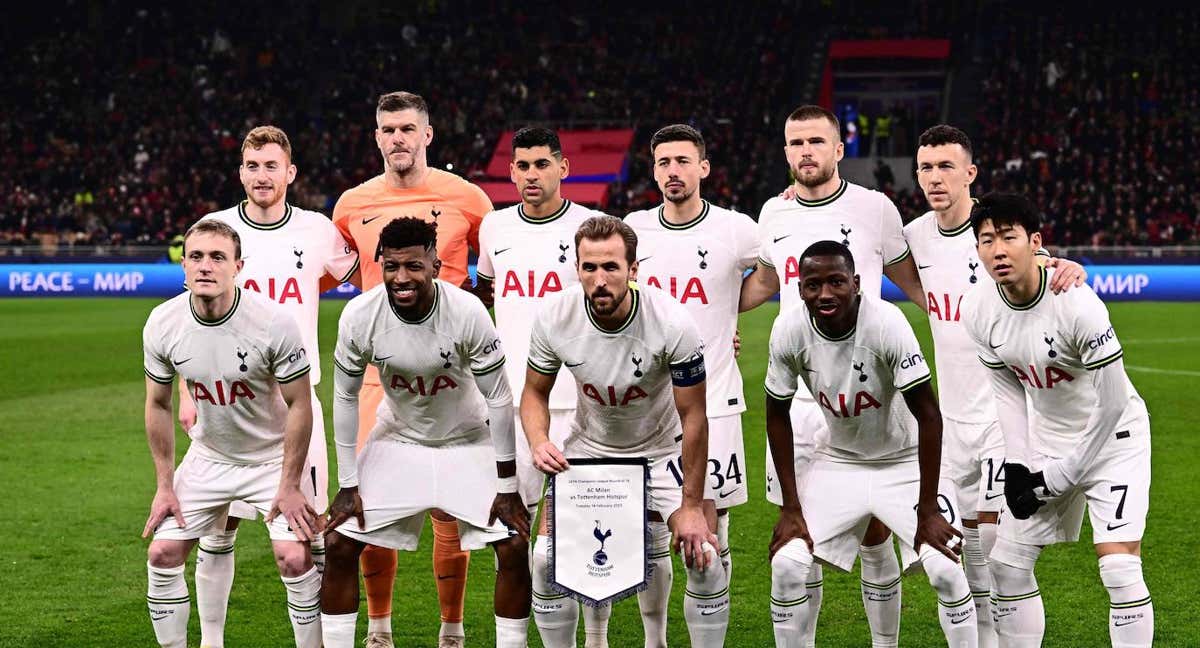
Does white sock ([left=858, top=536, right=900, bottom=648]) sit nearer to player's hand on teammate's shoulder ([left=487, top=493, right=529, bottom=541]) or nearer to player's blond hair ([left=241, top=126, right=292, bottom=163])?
player's hand on teammate's shoulder ([left=487, top=493, right=529, bottom=541])

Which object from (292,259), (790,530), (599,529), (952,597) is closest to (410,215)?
(292,259)

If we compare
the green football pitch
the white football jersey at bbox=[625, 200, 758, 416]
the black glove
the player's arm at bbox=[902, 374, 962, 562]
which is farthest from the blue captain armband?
the green football pitch

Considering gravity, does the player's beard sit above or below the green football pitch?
above

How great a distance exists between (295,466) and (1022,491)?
9.81 feet

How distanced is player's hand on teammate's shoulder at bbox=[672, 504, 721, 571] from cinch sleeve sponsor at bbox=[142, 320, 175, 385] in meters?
2.27

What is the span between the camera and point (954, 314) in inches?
250

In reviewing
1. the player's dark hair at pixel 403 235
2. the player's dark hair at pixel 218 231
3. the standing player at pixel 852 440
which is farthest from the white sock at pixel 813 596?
the player's dark hair at pixel 218 231

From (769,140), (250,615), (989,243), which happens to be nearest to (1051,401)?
(989,243)

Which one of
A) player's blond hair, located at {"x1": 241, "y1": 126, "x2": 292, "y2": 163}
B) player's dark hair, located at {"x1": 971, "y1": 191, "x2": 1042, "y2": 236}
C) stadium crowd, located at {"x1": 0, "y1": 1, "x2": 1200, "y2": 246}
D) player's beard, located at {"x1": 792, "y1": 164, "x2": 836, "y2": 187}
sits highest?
stadium crowd, located at {"x1": 0, "y1": 1, "x2": 1200, "y2": 246}

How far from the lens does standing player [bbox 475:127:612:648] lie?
254 inches

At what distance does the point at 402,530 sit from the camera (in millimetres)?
5668

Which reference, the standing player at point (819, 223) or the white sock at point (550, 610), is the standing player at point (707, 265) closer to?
the standing player at point (819, 223)

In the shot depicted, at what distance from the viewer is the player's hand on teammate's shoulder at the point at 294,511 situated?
220 inches

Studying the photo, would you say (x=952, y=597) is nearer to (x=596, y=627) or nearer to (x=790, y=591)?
(x=790, y=591)
